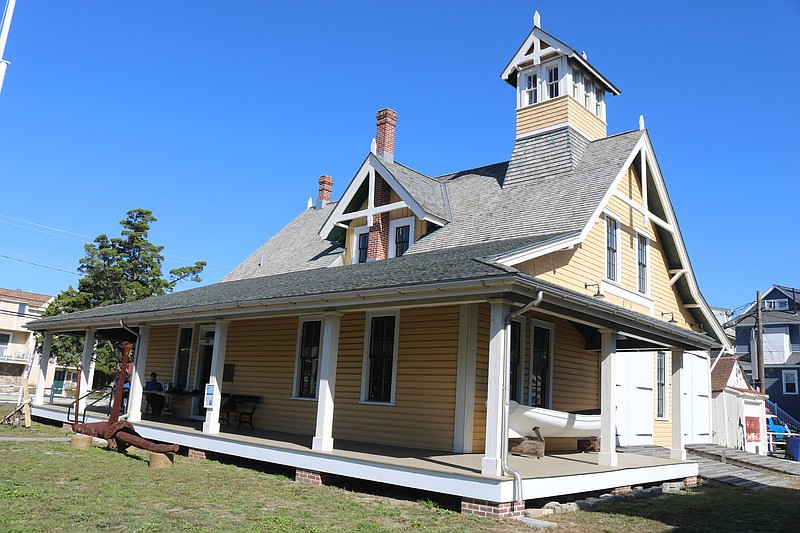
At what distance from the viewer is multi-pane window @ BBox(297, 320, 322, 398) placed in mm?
15516

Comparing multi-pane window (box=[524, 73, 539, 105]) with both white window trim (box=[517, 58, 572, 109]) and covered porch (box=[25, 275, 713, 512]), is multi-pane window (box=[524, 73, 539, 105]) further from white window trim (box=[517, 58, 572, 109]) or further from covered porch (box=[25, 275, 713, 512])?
covered porch (box=[25, 275, 713, 512])

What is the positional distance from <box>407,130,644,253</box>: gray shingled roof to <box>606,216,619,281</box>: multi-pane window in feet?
4.06

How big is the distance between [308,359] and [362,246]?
3484 mm

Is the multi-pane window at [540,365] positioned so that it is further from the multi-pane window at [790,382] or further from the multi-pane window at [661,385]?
the multi-pane window at [790,382]

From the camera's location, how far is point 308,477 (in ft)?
36.2

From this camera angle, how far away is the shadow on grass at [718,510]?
9.28 meters

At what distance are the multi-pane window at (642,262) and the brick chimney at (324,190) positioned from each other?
12.0m

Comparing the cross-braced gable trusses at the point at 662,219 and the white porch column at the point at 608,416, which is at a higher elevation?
the cross-braced gable trusses at the point at 662,219

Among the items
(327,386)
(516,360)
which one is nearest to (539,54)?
(516,360)

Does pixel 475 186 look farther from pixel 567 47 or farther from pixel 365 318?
pixel 365 318

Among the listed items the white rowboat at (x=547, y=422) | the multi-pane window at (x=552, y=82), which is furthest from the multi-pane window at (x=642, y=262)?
the white rowboat at (x=547, y=422)

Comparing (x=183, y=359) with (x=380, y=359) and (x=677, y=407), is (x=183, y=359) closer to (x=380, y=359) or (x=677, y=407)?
(x=380, y=359)

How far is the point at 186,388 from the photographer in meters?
19.0

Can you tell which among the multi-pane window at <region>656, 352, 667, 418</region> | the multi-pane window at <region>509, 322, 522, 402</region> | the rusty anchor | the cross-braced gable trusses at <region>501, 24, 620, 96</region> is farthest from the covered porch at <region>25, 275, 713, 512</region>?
the cross-braced gable trusses at <region>501, 24, 620, 96</region>
